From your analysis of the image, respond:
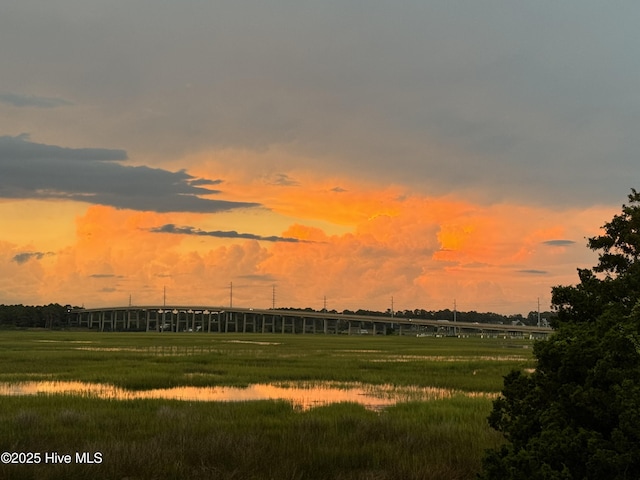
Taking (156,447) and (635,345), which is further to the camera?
(156,447)

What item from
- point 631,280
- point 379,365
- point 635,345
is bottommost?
point 379,365

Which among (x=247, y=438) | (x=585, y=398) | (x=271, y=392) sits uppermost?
(x=585, y=398)

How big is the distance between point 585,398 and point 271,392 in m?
20.8

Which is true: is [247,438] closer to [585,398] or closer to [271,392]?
[585,398]

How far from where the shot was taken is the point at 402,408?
21.3 meters

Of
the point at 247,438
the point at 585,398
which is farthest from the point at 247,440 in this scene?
the point at 585,398

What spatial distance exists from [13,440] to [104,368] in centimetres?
2493

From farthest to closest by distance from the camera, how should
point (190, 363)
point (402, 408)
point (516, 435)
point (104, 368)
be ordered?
point (190, 363), point (104, 368), point (402, 408), point (516, 435)

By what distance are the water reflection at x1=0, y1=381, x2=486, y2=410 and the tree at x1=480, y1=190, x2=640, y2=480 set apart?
44.6 ft

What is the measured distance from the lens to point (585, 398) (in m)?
7.87

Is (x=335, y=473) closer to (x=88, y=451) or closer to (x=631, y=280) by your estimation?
(x=88, y=451)

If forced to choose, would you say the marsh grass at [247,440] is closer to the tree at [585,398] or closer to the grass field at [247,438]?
the grass field at [247,438]

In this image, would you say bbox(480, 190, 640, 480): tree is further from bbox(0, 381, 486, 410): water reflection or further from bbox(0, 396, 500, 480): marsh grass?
bbox(0, 381, 486, 410): water reflection

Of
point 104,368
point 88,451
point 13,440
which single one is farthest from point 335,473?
point 104,368
